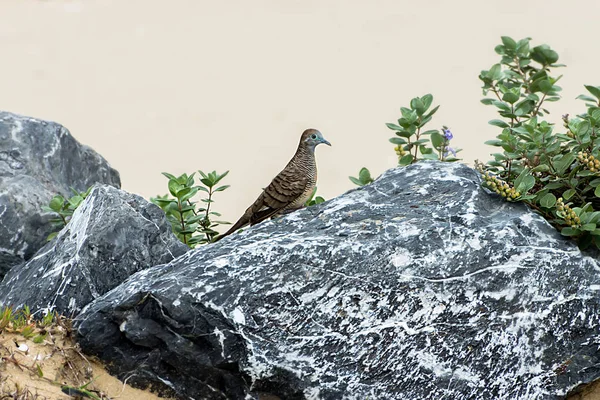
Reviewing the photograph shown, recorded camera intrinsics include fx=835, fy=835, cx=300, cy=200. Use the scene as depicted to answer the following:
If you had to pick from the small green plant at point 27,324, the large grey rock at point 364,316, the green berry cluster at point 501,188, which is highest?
the green berry cluster at point 501,188

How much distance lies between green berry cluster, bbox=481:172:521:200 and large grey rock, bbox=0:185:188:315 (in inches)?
67.1

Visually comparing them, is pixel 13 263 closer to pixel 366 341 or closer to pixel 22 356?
pixel 22 356

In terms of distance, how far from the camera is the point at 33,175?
550 cm

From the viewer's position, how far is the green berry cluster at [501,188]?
4277 mm

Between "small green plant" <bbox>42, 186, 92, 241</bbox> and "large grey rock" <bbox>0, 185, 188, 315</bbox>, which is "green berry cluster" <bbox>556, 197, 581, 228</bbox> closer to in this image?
"large grey rock" <bbox>0, 185, 188, 315</bbox>

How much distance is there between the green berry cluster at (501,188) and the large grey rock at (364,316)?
9.3 inches

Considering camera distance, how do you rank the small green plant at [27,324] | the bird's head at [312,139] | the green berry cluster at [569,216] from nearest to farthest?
1. the small green plant at [27,324]
2. the green berry cluster at [569,216]
3. the bird's head at [312,139]

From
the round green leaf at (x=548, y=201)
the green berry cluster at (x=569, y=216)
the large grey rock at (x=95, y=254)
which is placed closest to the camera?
the green berry cluster at (x=569, y=216)

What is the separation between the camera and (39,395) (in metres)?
3.52

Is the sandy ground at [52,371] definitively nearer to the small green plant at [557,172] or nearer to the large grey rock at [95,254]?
the large grey rock at [95,254]

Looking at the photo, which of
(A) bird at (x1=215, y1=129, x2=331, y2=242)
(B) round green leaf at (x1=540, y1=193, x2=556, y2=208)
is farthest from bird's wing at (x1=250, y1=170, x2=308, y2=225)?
(B) round green leaf at (x1=540, y1=193, x2=556, y2=208)

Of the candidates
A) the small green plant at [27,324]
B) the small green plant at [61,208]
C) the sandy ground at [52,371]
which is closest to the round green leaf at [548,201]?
the sandy ground at [52,371]

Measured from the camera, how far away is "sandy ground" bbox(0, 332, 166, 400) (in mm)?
3562

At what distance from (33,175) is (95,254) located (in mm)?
1487
